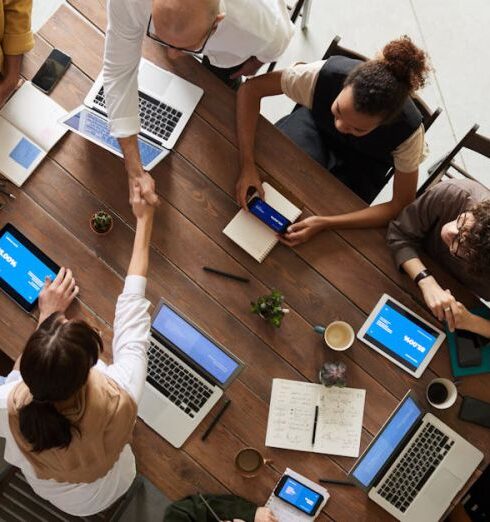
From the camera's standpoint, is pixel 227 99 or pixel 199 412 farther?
pixel 227 99

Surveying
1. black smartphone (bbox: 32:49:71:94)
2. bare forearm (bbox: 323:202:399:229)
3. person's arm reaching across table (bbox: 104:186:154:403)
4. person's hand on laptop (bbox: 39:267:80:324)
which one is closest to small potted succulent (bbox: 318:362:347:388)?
bare forearm (bbox: 323:202:399:229)

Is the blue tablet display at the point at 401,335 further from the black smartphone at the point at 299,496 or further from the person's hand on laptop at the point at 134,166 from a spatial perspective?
the person's hand on laptop at the point at 134,166

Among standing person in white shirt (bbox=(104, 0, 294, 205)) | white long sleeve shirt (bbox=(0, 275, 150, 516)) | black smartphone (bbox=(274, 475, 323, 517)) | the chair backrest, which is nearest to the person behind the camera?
Answer: standing person in white shirt (bbox=(104, 0, 294, 205))

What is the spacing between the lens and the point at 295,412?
199cm

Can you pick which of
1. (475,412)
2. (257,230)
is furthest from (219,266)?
(475,412)

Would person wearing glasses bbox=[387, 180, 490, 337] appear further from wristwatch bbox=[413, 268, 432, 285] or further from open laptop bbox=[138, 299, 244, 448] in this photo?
open laptop bbox=[138, 299, 244, 448]

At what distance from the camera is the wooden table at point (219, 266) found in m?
1.97

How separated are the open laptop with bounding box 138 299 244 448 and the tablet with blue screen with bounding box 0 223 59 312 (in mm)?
411

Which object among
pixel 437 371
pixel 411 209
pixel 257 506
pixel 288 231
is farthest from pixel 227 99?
pixel 257 506

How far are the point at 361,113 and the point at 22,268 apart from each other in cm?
124

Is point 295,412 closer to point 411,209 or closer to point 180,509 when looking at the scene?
point 180,509

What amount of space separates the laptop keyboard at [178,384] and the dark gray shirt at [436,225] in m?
0.82

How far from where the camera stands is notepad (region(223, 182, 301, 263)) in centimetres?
206

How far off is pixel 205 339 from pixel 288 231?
47 cm
